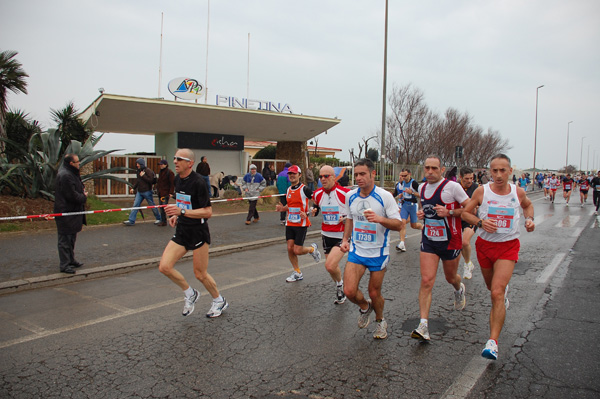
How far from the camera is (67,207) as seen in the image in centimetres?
743

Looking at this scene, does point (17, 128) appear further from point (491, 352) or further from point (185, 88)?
point (491, 352)

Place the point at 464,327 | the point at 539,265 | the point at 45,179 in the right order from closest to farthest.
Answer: the point at 464,327
the point at 539,265
the point at 45,179

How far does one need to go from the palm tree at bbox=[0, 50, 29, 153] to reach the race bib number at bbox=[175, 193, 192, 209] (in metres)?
12.7

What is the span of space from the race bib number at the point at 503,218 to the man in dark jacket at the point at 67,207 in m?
6.48

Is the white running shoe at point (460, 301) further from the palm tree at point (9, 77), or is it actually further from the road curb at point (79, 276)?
the palm tree at point (9, 77)

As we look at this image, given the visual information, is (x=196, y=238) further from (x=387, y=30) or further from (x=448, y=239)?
(x=387, y=30)

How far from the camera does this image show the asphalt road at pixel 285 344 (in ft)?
11.6

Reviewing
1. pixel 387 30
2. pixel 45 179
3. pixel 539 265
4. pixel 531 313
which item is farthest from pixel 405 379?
pixel 387 30

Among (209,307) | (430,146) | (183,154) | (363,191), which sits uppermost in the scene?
(430,146)

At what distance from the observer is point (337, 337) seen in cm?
459

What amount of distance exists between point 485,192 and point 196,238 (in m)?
3.30

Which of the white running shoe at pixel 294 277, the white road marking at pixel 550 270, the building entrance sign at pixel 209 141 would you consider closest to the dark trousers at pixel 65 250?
the white running shoe at pixel 294 277

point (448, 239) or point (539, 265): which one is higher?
point (448, 239)

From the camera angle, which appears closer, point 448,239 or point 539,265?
point 448,239
